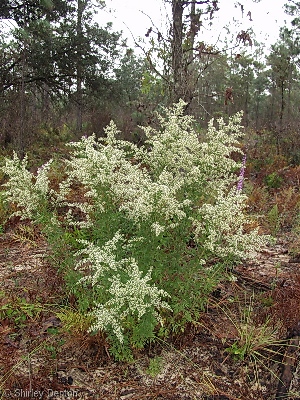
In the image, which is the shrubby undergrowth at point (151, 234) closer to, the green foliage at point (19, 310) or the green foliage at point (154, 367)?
the green foliage at point (154, 367)

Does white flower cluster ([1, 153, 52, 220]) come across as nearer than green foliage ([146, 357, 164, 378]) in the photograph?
No

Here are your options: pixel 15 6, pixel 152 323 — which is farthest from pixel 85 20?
pixel 152 323

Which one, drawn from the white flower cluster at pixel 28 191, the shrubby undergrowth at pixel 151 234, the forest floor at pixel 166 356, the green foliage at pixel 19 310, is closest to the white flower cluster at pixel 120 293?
the shrubby undergrowth at pixel 151 234

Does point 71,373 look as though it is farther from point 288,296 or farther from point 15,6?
point 15,6

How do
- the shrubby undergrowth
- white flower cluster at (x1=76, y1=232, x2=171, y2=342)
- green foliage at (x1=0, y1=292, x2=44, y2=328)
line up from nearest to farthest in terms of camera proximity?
white flower cluster at (x1=76, y1=232, x2=171, y2=342) → the shrubby undergrowth → green foliage at (x1=0, y1=292, x2=44, y2=328)

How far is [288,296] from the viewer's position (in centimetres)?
312

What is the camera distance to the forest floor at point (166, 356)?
8.15 feet

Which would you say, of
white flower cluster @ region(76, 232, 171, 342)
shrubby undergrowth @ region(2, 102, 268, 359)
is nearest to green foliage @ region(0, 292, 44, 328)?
shrubby undergrowth @ region(2, 102, 268, 359)

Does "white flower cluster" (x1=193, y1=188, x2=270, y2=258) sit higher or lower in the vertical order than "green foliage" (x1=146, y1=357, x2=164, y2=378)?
higher

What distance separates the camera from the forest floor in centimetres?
248

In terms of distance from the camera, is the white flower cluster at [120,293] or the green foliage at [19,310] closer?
the white flower cluster at [120,293]

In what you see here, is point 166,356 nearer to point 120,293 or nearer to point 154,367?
point 154,367

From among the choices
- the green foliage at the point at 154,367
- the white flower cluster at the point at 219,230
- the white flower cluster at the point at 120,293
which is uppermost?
the white flower cluster at the point at 219,230

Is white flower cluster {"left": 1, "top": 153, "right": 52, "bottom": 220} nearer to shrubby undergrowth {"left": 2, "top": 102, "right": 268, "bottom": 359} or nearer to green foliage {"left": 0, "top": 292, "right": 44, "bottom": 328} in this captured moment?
shrubby undergrowth {"left": 2, "top": 102, "right": 268, "bottom": 359}
